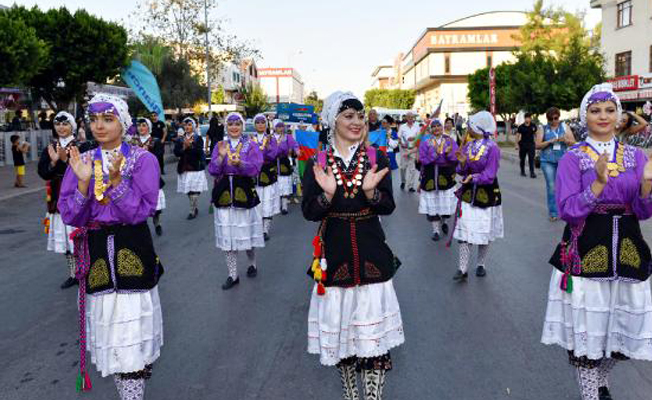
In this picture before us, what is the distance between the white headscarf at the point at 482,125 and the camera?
24.0 feet

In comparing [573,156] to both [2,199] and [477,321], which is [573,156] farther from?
[2,199]

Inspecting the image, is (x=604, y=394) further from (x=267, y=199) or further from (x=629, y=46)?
(x=629, y=46)

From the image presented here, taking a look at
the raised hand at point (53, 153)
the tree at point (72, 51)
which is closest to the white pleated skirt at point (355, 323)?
the raised hand at point (53, 153)

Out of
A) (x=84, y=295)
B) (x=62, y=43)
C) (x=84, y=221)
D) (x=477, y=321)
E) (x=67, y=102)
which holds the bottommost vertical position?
(x=477, y=321)

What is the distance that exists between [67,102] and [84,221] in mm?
30930

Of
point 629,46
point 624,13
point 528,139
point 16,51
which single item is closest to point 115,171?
point 528,139

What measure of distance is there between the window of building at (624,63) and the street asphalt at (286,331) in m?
32.3

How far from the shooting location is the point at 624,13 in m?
37.8

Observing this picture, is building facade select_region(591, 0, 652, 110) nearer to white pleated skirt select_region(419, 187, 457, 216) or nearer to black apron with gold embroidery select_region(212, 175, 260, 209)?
white pleated skirt select_region(419, 187, 457, 216)

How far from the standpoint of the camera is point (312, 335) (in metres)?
→ 3.71

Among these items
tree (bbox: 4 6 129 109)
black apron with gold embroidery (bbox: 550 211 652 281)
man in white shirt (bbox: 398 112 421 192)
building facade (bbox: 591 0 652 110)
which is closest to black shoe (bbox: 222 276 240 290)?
black apron with gold embroidery (bbox: 550 211 652 281)

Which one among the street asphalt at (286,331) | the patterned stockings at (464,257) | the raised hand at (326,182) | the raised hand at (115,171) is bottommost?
the street asphalt at (286,331)

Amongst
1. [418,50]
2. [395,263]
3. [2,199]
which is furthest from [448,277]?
[418,50]

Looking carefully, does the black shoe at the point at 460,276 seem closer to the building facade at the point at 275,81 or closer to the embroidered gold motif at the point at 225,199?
the embroidered gold motif at the point at 225,199
